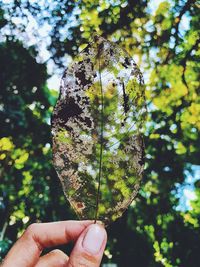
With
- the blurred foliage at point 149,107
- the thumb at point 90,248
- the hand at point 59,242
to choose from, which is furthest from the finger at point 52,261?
the blurred foliage at point 149,107

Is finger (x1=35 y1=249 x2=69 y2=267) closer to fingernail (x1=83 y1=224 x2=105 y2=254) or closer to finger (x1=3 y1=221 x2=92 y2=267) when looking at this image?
finger (x1=3 y1=221 x2=92 y2=267)

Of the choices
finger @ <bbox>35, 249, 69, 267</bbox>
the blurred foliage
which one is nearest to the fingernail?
finger @ <bbox>35, 249, 69, 267</bbox>

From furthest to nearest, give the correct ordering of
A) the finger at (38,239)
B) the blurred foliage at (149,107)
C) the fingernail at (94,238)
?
the blurred foliage at (149,107) → the finger at (38,239) → the fingernail at (94,238)

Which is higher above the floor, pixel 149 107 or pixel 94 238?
pixel 149 107

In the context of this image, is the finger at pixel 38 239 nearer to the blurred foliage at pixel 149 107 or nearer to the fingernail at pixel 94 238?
the fingernail at pixel 94 238

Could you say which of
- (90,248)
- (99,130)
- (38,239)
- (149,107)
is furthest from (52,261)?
(149,107)

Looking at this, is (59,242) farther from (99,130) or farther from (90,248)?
(99,130)
